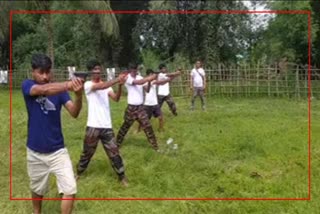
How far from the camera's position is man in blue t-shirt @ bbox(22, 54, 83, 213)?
4.19 metres

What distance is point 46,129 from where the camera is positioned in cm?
432

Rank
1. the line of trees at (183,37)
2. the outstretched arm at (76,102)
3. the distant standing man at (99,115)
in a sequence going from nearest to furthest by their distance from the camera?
the outstretched arm at (76,102) < the distant standing man at (99,115) < the line of trees at (183,37)

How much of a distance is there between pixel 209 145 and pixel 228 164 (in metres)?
1.03

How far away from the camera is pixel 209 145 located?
818 centimetres

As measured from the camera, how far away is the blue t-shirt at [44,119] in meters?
4.25

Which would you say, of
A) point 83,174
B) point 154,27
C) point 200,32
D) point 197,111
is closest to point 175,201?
point 83,174

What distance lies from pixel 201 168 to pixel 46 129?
10.0ft

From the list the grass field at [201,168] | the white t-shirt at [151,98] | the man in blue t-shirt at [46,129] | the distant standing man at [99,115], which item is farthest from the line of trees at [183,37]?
the man in blue t-shirt at [46,129]

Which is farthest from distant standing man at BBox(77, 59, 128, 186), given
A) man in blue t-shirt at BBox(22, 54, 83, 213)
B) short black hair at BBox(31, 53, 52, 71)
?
short black hair at BBox(31, 53, 52, 71)

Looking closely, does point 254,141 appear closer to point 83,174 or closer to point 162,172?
point 162,172

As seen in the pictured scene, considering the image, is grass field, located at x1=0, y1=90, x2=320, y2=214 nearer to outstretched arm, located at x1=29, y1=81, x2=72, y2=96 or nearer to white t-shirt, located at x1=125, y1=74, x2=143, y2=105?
white t-shirt, located at x1=125, y1=74, x2=143, y2=105

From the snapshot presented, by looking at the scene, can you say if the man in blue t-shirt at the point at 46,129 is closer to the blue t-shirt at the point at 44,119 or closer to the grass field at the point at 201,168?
the blue t-shirt at the point at 44,119

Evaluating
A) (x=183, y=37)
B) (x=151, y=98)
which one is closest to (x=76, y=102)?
(x=151, y=98)

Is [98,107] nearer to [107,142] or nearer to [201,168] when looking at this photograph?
[107,142]
